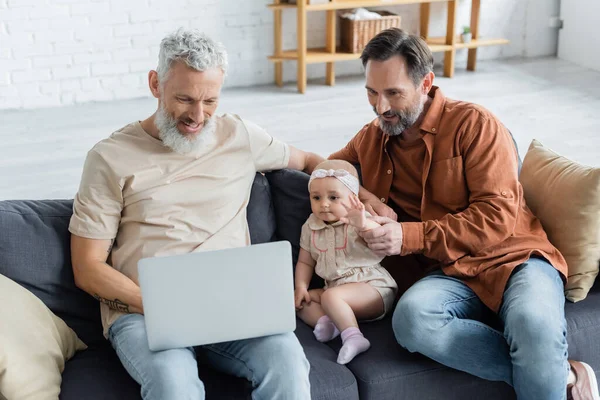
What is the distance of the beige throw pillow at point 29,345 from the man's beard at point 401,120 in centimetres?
113

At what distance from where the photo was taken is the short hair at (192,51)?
7.57 feet

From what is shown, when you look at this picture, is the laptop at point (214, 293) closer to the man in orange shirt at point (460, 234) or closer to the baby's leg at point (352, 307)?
the baby's leg at point (352, 307)

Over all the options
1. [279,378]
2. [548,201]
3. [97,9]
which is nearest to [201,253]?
[279,378]

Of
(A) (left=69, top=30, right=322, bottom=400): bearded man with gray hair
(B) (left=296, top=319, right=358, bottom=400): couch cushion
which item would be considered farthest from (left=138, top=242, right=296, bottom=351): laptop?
(B) (left=296, top=319, right=358, bottom=400): couch cushion

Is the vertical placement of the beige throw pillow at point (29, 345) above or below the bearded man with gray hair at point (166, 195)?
below

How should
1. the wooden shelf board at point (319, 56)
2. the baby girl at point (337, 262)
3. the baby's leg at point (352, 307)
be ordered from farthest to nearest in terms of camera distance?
the wooden shelf board at point (319, 56), the baby girl at point (337, 262), the baby's leg at point (352, 307)

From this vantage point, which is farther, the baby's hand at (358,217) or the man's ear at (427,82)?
the man's ear at (427,82)

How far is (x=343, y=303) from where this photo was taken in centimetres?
238

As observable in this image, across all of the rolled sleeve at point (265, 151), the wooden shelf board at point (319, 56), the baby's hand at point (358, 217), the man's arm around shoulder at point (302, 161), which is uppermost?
the rolled sleeve at point (265, 151)

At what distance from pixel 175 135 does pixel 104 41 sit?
3930mm

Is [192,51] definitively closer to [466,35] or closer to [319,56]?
[319,56]

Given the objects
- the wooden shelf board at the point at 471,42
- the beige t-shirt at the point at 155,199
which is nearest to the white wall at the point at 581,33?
the wooden shelf board at the point at 471,42

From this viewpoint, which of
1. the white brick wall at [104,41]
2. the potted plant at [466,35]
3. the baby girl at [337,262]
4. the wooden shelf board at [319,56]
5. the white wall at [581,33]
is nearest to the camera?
the baby girl at [337,262]

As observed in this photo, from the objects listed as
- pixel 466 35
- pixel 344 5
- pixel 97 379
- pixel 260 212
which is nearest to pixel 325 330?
pixel 260 212
